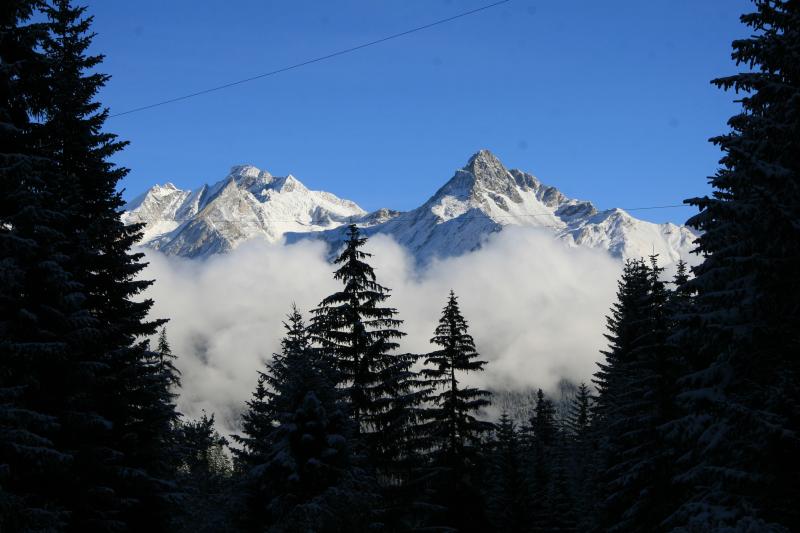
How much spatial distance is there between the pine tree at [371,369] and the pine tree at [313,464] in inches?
128

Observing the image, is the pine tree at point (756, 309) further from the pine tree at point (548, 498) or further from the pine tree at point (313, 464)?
the pine tree at point (548, 498)

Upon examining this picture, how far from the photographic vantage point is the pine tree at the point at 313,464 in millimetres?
16984

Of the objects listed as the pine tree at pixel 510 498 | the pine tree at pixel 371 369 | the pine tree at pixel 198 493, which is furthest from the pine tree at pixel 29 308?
the pine tree at pixel 510 498

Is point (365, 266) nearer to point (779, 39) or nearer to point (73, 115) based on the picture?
point (73, 115)

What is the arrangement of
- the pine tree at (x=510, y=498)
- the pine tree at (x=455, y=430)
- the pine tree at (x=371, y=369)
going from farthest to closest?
1. the pine tree at (x=510, y=498)
2. the pine tree at (x=455, y=430)
3. the pine tree at (x=371, y=369)

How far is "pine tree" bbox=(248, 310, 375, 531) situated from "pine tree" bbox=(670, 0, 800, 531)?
8.48 m

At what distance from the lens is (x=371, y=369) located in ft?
76.0

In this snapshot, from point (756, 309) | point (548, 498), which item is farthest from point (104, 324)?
point (548, 498)

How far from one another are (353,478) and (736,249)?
1101 cm

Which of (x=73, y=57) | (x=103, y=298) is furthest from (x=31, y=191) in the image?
(x=73, y=57)

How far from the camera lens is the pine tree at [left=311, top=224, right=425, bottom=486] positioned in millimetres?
22625

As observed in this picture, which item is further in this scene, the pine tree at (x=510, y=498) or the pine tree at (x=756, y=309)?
the pine tree at (x=510, y=498)

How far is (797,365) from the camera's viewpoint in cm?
1226

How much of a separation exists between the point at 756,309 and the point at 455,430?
16254mm
